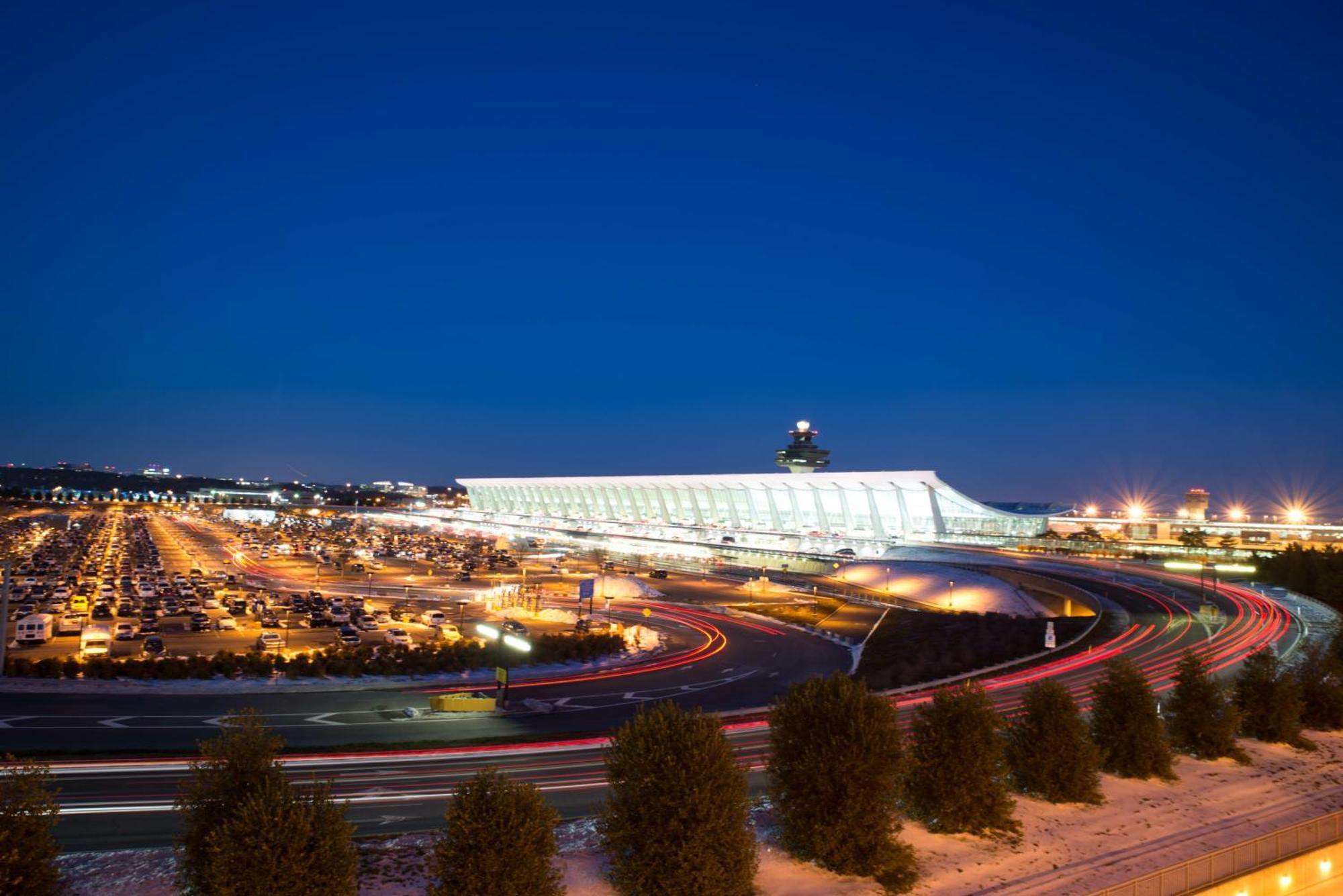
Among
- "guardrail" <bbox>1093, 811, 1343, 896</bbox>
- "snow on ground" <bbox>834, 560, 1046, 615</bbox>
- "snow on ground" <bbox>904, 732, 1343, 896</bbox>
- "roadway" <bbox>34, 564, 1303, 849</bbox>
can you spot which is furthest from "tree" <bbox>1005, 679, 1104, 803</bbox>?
"snow on ground" <bbox>834, 560, 1046, 615</bbox>

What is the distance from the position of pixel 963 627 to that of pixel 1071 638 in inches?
304

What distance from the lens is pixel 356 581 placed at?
245 ft

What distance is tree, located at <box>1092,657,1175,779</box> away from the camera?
19.3 metres

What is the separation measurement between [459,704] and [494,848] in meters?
19.1

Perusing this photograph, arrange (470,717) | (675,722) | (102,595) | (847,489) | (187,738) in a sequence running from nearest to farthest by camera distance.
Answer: (675,722), (187,738), (470,717), (102,595), (847,489)

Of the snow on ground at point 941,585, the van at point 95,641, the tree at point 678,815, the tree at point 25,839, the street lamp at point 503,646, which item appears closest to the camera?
the tree at point 25,839

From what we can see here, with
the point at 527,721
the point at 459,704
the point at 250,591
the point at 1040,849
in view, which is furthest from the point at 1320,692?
the point at 250,591

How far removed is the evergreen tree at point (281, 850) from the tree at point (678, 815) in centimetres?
371

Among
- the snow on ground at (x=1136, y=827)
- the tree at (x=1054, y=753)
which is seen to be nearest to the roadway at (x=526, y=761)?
the snow on ground at (x=1136, y=827)

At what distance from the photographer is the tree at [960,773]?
15.8m

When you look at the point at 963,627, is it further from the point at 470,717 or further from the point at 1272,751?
the point at 470,717

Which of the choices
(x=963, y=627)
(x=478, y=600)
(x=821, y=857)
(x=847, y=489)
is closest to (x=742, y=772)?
(x=821, y=857)

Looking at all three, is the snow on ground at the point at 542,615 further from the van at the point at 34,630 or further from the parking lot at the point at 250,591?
the van at the point at 34,630

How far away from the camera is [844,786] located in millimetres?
14016
